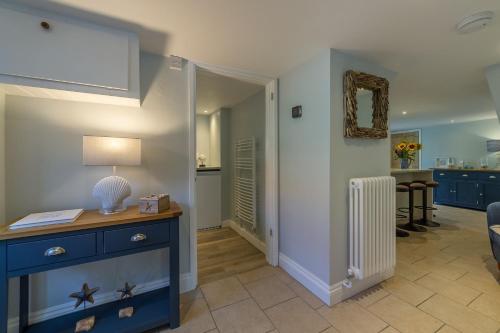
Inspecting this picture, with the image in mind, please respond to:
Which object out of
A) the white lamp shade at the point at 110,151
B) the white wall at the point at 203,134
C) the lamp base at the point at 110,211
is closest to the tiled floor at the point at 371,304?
the lamp base at the point at 110,211

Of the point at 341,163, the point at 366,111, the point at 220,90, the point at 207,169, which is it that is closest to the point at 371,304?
the point at 341,163

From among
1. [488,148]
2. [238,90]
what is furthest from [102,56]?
[488,148]

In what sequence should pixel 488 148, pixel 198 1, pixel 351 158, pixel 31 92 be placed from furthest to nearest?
pixel 488 148 < pixel 351 158 < pixel 31 92 < pixel 198 1

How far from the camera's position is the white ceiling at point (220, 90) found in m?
2.45

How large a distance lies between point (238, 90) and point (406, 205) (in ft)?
12.3

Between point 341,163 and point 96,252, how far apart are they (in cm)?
191

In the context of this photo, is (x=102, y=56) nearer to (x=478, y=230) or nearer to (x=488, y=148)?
(x=478, y=230)

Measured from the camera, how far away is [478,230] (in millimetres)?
A: 3418

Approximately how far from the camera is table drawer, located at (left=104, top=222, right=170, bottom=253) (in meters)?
1.28

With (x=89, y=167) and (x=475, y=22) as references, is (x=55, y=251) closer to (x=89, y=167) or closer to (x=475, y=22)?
(x=89, y=167)

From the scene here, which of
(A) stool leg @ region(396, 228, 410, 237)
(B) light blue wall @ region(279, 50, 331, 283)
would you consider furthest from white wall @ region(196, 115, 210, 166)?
(A) stool leg @ region(396, 228, 410, 237)

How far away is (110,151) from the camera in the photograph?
143 centimetres

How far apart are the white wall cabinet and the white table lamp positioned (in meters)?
0.33

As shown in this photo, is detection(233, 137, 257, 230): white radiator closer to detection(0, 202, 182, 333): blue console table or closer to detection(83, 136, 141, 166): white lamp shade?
detection(0, 202, 182, 333): blue console table
